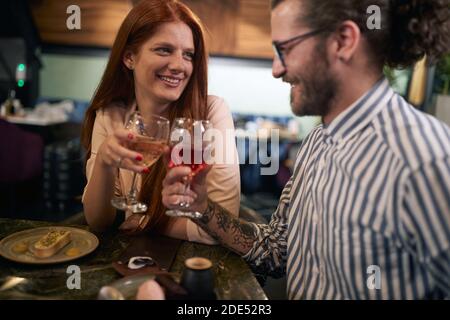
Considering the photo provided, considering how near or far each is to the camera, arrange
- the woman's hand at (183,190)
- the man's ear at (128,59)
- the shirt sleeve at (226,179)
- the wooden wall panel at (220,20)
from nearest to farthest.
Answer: the woman's hand at (183,190), the shirt sleeve at (226,179), the man's ear at (128,59), the wooden wall panel at (220,20)

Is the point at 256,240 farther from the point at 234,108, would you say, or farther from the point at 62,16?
the point at 62,16

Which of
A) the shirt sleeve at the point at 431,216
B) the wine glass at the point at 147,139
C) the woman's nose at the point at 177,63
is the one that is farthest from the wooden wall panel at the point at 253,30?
the shirt sleeve at the point at 431,216

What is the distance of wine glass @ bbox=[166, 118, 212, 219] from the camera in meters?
1.23

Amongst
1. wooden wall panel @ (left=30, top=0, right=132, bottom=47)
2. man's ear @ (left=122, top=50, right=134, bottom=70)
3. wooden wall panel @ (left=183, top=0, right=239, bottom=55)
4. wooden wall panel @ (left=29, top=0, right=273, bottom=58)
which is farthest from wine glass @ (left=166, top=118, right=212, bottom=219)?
wooden wall panel @ (left=30, top=0, right=132, bottom=47)

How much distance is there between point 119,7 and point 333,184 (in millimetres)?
5349

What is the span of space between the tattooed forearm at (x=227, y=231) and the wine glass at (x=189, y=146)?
6.9 inches

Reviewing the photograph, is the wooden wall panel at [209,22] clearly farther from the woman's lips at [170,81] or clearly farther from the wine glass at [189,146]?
the wine glass at [189,146]

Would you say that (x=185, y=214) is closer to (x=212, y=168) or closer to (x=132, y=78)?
(x=212, y=168)

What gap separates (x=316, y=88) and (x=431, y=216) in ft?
1.49

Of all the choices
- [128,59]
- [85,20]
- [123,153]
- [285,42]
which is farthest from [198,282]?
[85,20]

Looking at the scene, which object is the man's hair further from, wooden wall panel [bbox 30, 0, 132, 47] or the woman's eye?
wooden wall panel [bbox 30, 0, 132, 47]

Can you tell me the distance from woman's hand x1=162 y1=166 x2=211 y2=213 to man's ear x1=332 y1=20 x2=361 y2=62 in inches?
19.2

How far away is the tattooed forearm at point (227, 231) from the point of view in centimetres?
142

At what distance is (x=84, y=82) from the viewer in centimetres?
609
